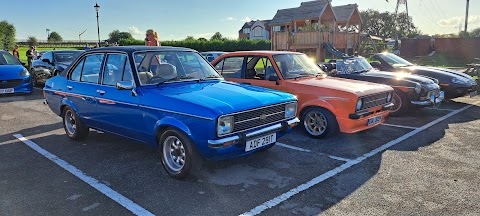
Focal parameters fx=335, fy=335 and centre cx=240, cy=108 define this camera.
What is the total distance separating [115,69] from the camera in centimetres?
491

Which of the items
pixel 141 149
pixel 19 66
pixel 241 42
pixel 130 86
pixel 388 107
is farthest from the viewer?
pixel 241 42

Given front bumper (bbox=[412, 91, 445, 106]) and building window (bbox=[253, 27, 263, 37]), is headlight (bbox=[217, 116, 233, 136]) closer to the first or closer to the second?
front bumper (bbox=[412, 91, 445, 106])

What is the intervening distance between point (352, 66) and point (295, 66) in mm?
2752

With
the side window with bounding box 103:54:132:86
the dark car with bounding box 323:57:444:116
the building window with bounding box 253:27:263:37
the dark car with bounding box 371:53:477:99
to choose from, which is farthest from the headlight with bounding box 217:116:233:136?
the building window with bounding box 253:27:263:37

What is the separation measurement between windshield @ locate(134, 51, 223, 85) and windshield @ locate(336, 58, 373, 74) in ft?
14.8

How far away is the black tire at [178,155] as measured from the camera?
396cm

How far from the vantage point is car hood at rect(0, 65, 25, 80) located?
10870 millimetres

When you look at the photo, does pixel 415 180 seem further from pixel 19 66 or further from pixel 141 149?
pixel 19 66

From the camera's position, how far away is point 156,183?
4105 mm

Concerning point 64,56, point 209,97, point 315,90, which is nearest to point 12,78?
point 64,56

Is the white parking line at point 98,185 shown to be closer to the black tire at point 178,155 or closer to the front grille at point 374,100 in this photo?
the black tire at point 178,155

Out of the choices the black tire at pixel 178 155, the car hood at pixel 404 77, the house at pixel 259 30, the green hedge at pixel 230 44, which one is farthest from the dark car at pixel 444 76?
the house at pixel 259 30

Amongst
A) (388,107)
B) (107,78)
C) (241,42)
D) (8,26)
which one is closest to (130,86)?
(107,78)

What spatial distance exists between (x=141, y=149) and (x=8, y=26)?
56208 mm
